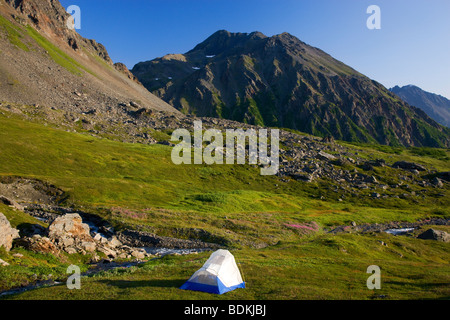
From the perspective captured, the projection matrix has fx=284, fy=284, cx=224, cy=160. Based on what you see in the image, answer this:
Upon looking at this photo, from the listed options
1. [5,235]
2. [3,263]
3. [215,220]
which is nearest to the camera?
[3,263]

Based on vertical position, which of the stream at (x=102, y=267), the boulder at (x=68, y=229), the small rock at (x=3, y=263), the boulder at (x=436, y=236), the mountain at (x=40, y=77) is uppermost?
the mountain at (x=40, y=77)

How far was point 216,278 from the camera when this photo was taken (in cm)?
2566

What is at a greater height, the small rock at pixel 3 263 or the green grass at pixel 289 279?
the small rock at pixel 3 263

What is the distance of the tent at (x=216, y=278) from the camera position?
83.4ft

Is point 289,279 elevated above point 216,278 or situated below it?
below

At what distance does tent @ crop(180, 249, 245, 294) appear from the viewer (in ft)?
83.4

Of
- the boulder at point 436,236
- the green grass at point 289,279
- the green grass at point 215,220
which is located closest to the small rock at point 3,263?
the green grass at point 215,220

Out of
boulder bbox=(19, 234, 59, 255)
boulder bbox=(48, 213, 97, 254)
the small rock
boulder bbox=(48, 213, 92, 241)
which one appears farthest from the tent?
boulder bbox=(48, 213, 92, 241)

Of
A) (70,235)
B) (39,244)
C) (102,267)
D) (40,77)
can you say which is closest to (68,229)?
(70,235)

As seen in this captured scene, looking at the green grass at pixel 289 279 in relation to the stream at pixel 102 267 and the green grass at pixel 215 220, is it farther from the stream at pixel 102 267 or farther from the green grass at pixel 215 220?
the stream at pixel 102 267

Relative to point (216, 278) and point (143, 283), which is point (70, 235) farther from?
point (216, 278)

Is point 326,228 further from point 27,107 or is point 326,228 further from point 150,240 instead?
point 27,107

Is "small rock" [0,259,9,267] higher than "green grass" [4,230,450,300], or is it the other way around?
"small rock" [0,259,9,267]

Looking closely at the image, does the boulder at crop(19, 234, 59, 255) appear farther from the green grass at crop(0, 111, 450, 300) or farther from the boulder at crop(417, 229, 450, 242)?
the boulder at crop(417, 229, 450, 242)
